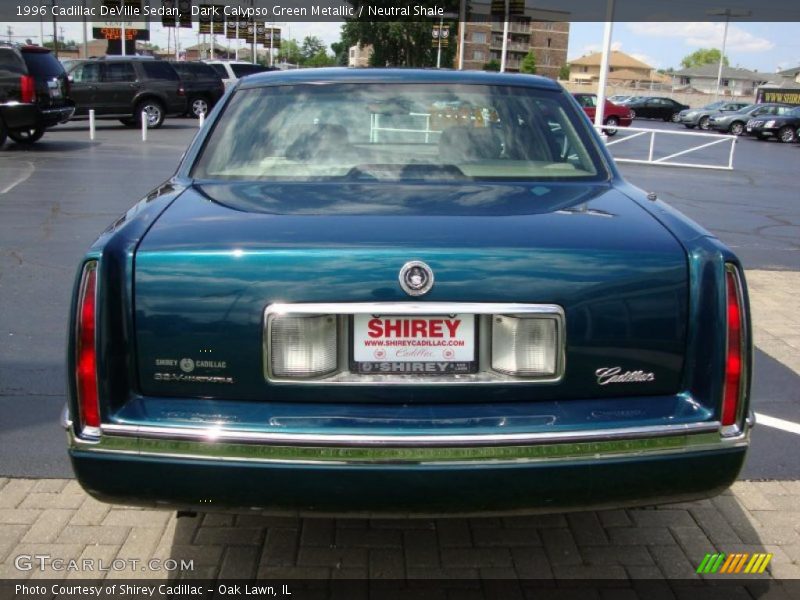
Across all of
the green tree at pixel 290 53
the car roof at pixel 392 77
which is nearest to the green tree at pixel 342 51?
the green tree at pixel 290 53

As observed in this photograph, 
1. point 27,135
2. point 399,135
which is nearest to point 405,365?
point 399,135

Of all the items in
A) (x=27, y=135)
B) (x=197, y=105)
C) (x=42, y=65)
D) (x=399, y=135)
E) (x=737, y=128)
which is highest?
(x=42, y=65)

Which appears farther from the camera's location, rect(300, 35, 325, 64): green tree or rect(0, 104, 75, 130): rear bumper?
rect(300, 35, 325, 64): green tree

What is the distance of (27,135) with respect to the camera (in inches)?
755

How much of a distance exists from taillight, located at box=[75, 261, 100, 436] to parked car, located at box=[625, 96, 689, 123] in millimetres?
52936

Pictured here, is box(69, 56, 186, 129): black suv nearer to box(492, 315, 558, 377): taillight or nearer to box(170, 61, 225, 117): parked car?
box(170, 61, 225, 117): parked car

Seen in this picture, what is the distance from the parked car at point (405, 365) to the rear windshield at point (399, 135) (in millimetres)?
855

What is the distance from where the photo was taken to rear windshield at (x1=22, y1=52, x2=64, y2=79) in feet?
56.1

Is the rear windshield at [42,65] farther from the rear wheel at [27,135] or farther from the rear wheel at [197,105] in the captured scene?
the rear wheel at [197,105]

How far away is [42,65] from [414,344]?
17178mm

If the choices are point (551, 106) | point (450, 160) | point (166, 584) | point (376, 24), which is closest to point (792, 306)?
point (551, 106)

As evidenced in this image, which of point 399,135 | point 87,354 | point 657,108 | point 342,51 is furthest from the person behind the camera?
point 342,51

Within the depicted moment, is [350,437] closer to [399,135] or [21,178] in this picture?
[399,135]

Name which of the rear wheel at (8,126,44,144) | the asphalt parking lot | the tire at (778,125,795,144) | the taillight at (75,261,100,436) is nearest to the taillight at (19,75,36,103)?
the rear wheel at (8,126,44,144)
